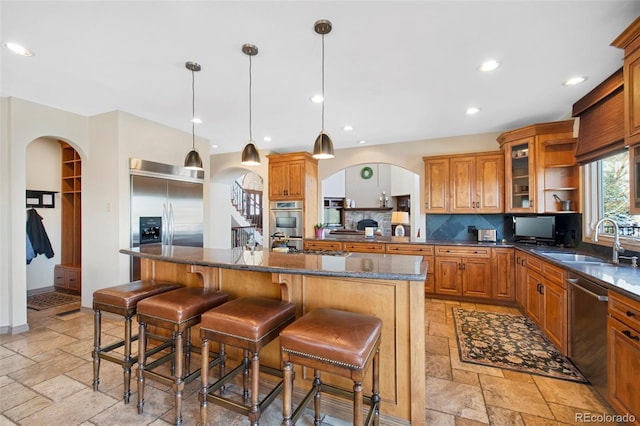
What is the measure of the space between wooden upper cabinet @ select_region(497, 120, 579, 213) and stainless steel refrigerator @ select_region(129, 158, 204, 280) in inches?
198

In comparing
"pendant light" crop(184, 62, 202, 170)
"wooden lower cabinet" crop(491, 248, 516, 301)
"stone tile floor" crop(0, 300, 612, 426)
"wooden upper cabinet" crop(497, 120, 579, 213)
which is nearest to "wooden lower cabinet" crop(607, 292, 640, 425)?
"stone tile floor" crop(0, 300, 612, 426)

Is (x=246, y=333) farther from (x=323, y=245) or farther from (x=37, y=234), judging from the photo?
(x=37, y=234)

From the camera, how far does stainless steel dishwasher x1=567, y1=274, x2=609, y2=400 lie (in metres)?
1.97

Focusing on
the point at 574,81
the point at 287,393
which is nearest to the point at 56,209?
the point at 287,393

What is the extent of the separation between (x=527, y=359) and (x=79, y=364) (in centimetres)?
413

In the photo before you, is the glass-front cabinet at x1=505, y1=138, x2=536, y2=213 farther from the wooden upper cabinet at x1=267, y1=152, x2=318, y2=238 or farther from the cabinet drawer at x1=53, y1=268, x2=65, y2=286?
the cabinet drawer at x1=53, y1=268, x2=65, y2=286

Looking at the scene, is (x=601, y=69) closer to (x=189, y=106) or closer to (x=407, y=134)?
(x=407, y=134)

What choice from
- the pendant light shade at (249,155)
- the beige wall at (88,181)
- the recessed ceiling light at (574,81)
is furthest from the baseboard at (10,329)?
the recessed ceiling light at (574,81)

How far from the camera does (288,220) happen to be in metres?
5.38

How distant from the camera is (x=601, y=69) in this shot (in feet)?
8.54

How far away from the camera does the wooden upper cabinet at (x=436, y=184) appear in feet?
15.2

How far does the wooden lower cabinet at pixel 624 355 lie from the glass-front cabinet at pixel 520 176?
2.52m

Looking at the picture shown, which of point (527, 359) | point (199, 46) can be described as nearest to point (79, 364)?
point (199, 46)

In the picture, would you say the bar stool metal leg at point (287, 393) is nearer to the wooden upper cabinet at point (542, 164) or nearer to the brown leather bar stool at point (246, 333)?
the brown leather bar stool at point (246, 333)
